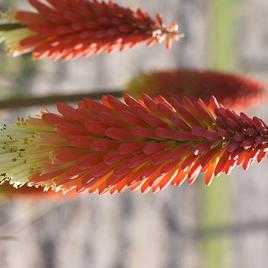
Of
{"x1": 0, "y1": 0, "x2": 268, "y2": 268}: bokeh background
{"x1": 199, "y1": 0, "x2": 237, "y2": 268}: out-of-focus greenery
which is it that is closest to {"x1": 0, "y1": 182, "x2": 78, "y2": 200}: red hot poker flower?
{"x1": 0, "y1": 0, "x2": 268, "y2": 268}: bokeh background

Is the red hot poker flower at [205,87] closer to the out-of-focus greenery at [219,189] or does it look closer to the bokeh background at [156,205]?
the bokeh background at [156,205]

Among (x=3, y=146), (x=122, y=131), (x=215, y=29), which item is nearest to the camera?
(x=122, y=131)

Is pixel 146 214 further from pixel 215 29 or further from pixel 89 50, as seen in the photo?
pixel 89 50

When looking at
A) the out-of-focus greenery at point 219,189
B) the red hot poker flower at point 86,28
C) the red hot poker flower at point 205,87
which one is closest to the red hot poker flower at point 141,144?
the red hot poker flower at point 86,28

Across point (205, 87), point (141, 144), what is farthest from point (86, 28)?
point (141, 144)

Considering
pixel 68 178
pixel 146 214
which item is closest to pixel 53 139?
pixel 68 178
